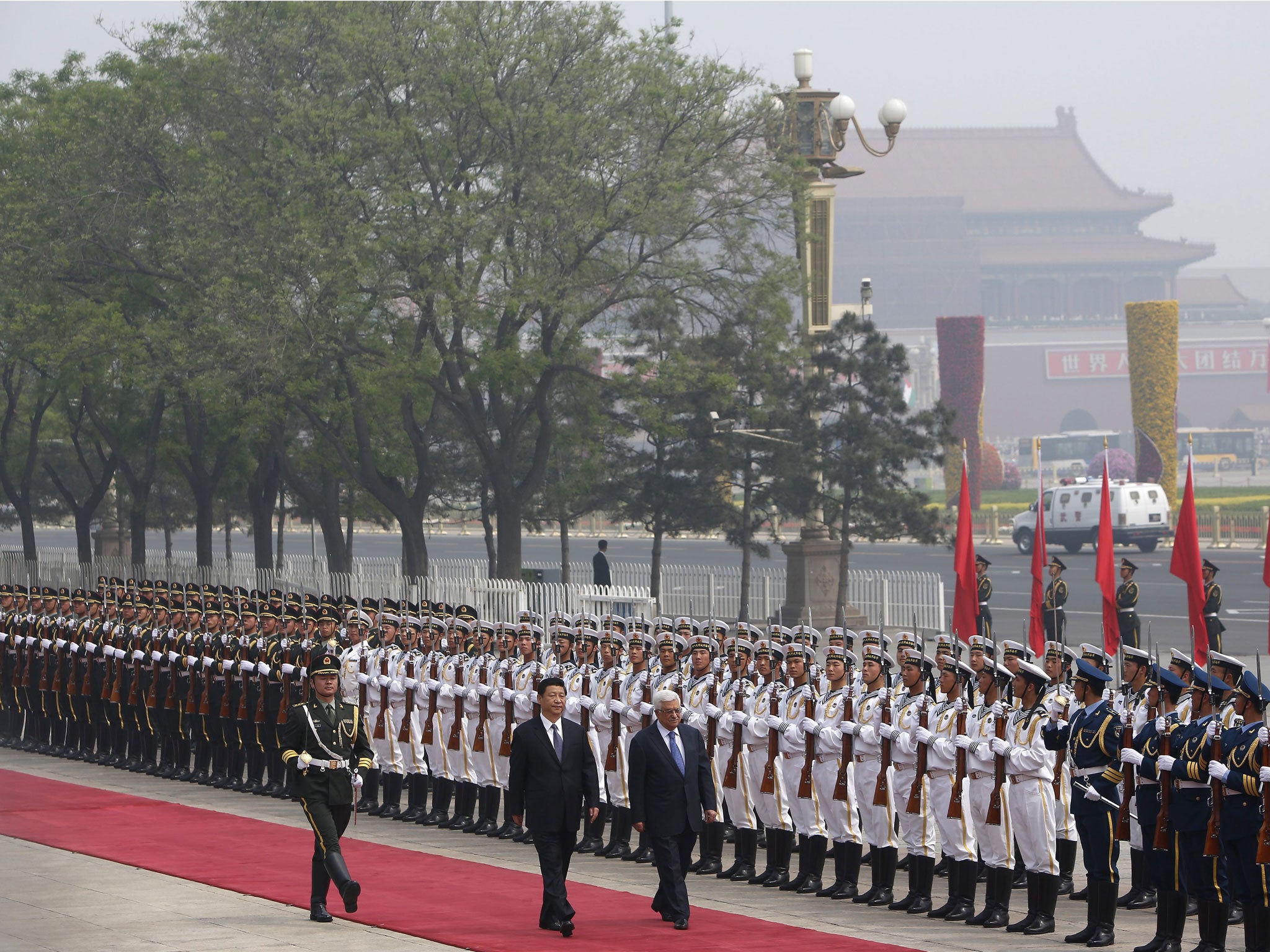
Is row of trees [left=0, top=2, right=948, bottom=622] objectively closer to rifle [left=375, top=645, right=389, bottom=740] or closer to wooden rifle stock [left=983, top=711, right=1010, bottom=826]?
rifle [left=375, top=645, right=389, bottom=740]

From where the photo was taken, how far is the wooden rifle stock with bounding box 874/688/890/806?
11258 millimetres

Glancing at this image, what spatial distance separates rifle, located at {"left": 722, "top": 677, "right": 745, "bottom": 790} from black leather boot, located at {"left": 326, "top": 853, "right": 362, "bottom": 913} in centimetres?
297

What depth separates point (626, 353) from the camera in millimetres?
31641

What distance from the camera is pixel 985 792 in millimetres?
10711

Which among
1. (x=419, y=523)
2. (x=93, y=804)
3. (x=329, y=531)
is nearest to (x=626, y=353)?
(x=419, y=523)

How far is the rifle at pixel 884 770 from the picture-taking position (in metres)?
11.3

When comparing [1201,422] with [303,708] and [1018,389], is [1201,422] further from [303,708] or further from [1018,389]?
[303,708]

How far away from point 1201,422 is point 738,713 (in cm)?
11833

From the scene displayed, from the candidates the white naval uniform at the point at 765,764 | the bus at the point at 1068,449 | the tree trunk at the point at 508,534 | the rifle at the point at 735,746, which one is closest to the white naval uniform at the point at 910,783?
the white naval uniform at the point at 765,764

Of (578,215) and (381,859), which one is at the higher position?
(578,215)

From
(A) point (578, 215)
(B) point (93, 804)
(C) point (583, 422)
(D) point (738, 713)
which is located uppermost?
(A) point (578, 215)

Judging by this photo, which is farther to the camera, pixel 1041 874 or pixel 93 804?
pixel 93 804

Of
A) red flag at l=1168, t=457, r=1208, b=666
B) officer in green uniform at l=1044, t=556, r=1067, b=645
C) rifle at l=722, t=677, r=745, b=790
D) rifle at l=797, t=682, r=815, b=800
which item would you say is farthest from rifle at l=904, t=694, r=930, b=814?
officer in green uniform at l=1044, t=556, r=1067, b=645

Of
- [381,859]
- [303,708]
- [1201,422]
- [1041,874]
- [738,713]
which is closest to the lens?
[1041,874]
